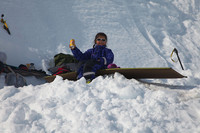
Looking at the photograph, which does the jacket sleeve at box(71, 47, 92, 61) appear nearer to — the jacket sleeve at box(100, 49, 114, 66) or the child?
the child

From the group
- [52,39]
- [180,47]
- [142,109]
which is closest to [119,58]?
[52,39]

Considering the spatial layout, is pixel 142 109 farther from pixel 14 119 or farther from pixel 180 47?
pixel 180 47

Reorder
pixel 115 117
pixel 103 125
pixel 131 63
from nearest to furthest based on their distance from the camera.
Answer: pixel 103 125, pixel 115 117, pixel 131 63

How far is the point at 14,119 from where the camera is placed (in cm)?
152

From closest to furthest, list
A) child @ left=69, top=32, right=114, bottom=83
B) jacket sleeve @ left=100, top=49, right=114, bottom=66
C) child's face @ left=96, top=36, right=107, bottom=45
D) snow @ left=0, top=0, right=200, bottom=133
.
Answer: snow @ left=0, top=0, right=200, bottom=133
child @ left=69, top=32, right=114, bottom=83
jacket sleeve @ left=100, top=49, right=114, bottom=66
child's face @ left=96, top=36, right=107, bottom=45

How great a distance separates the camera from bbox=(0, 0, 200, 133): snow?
1.51 metres

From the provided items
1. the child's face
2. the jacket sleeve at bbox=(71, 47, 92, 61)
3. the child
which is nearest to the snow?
the child

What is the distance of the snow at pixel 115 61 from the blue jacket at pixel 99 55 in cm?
54

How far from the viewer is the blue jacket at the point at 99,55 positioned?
9.79 feet

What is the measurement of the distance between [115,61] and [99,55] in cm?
225

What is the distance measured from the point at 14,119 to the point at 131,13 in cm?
725

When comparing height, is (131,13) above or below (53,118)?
above

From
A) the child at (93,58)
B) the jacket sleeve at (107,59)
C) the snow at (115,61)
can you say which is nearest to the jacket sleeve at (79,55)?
the child at (93,58)

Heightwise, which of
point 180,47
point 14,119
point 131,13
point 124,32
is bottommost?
point 14,119
